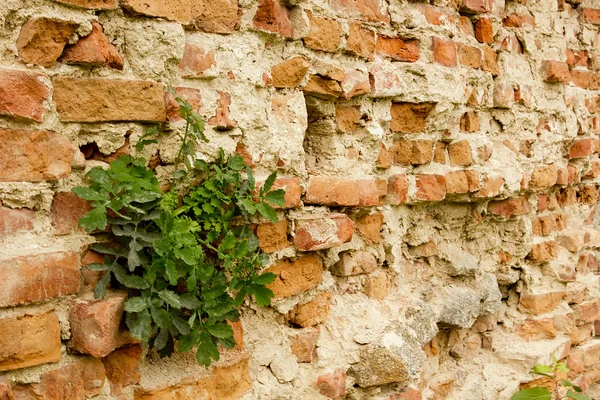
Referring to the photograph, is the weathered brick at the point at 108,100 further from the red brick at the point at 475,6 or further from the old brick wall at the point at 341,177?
the red brick at the point at 475,6

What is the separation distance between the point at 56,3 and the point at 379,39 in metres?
0.96

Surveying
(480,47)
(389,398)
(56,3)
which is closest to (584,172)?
(480,47)

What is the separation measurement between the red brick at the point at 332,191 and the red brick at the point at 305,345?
13.6 inches

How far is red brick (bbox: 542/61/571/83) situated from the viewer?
8.20 ft

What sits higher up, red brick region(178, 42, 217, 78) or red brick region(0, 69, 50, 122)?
red brick region(178, 42, 217, 78)

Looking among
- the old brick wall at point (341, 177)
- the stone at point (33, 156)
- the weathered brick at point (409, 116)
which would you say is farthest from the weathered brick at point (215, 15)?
the weathered brick at point (409, 116)

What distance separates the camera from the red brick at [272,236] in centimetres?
152

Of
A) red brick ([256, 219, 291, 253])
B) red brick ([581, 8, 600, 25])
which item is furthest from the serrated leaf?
red brick ([581, 8, 600, 25])

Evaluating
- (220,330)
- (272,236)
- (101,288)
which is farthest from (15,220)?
(272,236)

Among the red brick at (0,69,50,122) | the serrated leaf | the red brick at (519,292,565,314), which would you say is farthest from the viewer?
the red brick at (519,292,565,314)

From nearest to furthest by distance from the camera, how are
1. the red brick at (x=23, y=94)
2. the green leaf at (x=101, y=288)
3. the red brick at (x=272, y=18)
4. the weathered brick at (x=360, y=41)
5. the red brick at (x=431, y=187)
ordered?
Result: the red brick at (x=23, y=94) → the green leaf at (x=101, y=288) → the red brick at (x=272, y=18) → the weathered brick at (x=360, y=41) → the red brick at (x=431, y=187)

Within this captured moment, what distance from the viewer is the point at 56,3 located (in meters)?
1.16

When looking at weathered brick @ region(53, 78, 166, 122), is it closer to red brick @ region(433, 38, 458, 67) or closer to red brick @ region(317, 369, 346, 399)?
red brick @ region(317, 369, 346, 399)

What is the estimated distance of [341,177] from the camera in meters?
1.73
